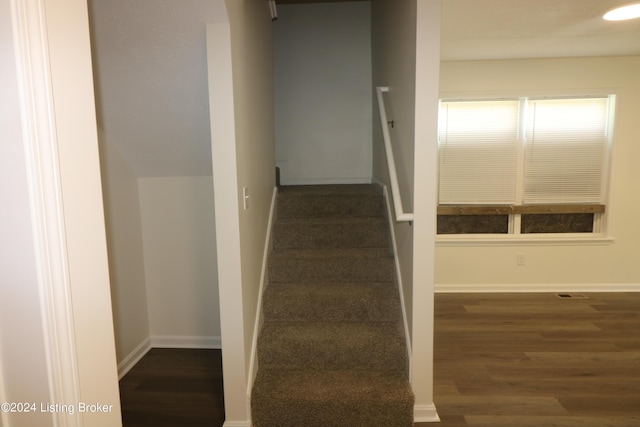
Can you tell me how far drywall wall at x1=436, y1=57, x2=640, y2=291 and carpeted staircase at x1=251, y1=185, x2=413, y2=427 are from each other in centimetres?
163

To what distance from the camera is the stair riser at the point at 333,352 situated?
2197 mm

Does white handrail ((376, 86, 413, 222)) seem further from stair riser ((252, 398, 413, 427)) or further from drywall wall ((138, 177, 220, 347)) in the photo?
drywall wall ((138, 177, 220, 347))

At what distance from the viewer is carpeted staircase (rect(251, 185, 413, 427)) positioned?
1.96 metres


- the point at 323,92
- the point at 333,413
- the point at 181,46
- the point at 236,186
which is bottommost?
the point at 333,413

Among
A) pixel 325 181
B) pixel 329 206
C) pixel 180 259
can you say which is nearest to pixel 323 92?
pixel 325 181

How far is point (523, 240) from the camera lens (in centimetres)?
402

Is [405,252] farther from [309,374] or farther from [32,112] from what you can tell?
[32,112]

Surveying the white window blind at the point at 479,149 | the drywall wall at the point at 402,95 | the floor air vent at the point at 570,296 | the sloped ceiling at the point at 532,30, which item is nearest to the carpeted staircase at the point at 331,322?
the drywall wall at the point at 402,95

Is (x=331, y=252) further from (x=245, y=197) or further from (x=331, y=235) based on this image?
(x=245, y=197)

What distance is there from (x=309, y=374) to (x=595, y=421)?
1.56 m

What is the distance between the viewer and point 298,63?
3.84 m

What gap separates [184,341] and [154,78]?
198cm

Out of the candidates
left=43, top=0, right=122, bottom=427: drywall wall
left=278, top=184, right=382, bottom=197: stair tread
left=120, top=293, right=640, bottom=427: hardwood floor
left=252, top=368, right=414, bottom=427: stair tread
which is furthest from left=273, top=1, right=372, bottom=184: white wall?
left=43, top=0, right=122, bottom=427: drywall wall

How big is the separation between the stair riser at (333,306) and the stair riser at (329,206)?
80 cm
